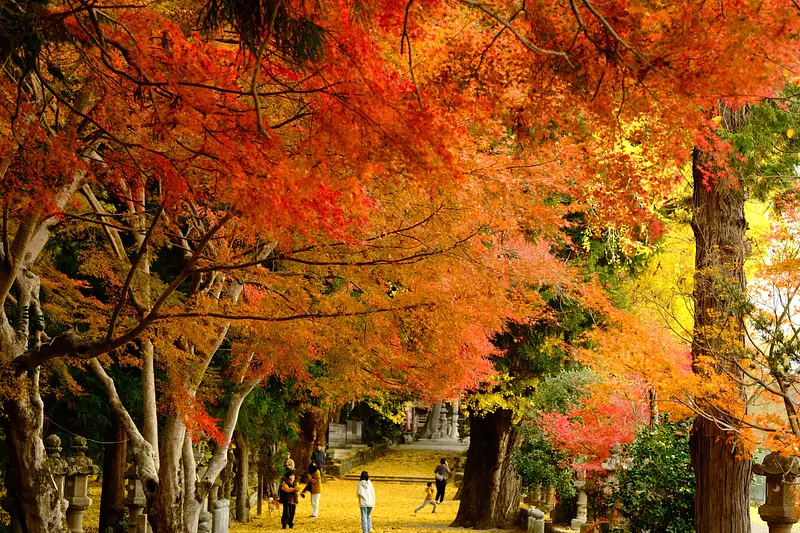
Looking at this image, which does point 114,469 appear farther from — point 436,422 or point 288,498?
point 436,422

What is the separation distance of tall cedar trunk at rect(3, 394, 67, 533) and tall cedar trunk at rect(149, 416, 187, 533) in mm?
2695

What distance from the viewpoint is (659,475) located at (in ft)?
38.6

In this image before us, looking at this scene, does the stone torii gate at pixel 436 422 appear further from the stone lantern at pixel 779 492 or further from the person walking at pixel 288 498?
the stone lantern at pixel 779 492

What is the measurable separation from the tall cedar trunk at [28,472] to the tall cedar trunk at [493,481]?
13513 millimetres

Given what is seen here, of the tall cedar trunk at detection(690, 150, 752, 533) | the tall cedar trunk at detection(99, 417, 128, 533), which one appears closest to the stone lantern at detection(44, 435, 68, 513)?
the tall cedar trunk at detection(99, 417, 128, 533)

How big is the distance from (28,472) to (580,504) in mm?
11958

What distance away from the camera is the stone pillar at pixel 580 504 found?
1717 cm

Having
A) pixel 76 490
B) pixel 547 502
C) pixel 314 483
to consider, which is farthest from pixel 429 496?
pixel 76 490

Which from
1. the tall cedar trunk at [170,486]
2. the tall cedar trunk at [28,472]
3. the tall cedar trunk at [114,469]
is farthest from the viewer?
the tall cedar trunk at [114,469]

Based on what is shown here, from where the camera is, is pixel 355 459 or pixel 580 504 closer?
pixel 580 504

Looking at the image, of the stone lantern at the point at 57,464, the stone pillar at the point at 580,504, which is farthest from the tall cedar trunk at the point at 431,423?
the stone lantern at the point at 57,464

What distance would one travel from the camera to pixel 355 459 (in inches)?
1502

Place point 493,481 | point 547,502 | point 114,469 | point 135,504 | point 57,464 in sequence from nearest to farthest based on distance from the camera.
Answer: point 57,464 → point 135,504 → point 114,469 → point 493,481 → point 547,502

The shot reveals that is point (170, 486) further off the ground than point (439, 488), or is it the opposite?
point (170, 486)
